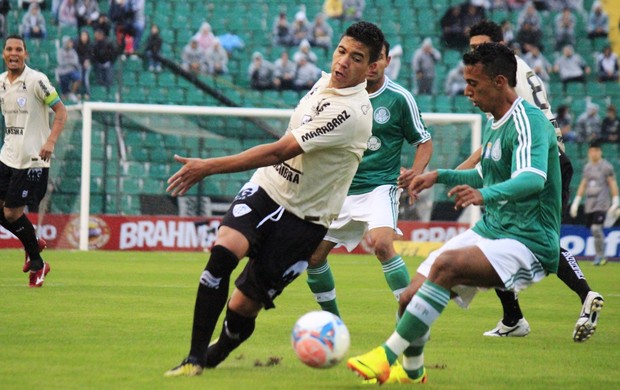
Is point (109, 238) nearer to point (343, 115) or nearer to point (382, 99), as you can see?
point (382, 99)

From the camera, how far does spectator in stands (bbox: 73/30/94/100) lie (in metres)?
23.1

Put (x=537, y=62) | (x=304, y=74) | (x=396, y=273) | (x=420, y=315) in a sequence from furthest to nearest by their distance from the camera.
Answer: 1. (x=537, y=62)
2. (x=304, y=74)
3. (x=396, y=273)
4. (x=420, y=315)

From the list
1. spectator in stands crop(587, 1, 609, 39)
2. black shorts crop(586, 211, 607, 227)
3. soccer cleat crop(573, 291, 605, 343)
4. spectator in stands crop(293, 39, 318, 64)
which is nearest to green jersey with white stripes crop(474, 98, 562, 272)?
soccer cleat crop(573, 291, 605, 343)

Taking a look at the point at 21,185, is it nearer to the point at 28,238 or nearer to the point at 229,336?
the point at 28,238

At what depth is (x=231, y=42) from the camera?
998 inches

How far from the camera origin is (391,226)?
8375 millimetres

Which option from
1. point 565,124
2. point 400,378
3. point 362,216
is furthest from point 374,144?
point 565,124

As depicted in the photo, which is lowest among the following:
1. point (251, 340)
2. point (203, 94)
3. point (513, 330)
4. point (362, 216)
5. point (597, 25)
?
point (203, 94)

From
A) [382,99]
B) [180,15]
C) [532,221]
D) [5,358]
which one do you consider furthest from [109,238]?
[532,221]

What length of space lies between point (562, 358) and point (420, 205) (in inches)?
516

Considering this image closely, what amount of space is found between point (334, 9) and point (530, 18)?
472 centimetres

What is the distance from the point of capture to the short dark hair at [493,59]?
239 inches

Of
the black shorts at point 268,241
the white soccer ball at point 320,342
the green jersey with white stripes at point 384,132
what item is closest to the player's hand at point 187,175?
the black shorts at point 268,241

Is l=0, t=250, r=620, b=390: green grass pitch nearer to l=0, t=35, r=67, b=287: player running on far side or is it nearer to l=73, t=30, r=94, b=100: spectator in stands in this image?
l=0, t=35, r=67, b=287: player running on far side
